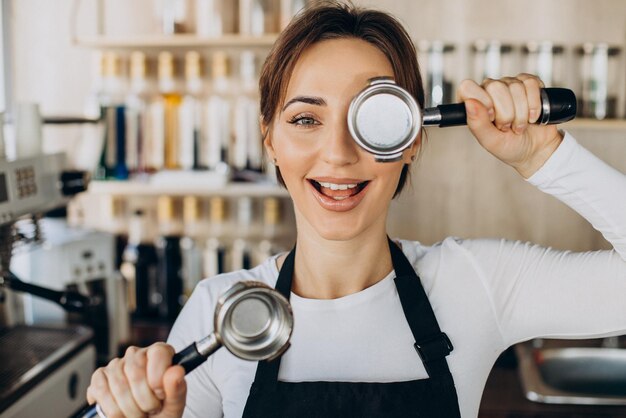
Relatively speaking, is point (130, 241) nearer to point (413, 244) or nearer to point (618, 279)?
point (413, 244)

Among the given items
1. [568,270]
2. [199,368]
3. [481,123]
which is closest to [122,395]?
[199,368]

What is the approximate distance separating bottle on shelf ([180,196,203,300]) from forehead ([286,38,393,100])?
1726 millimetres

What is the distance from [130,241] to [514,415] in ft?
6.17

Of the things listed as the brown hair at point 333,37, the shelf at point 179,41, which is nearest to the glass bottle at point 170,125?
the shelf at point 179,41

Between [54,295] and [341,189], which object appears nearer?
[341,189]

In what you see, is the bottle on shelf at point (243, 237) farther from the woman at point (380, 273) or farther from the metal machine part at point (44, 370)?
the woman at point (380, 273)

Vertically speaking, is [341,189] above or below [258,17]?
below

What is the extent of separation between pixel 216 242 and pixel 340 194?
195 centimetres

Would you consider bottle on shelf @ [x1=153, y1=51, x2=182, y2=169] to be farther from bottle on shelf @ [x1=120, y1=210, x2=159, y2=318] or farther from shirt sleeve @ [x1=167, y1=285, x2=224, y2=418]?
shirt sleeve @ [x1=167, y1=285, x2=224, y2=418]

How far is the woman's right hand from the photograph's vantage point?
0.90m

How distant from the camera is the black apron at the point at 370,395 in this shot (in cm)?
120

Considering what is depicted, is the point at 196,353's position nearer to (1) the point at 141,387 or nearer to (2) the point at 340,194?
(1) the point at 141,387

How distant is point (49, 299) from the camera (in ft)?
5.56

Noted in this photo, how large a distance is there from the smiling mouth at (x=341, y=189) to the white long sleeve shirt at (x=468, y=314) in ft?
0.70
